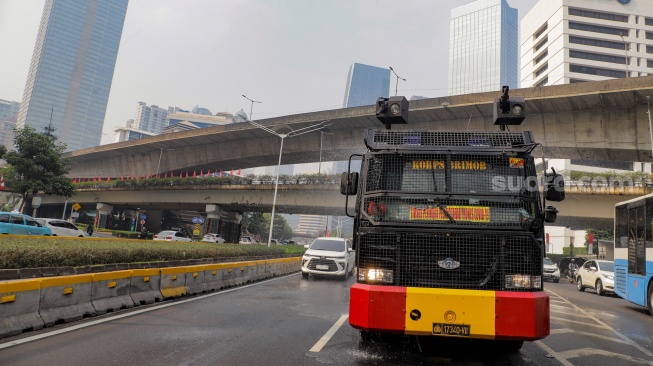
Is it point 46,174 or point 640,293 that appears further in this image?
point 46,174

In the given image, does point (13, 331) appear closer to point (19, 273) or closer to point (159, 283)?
point (19, 273)

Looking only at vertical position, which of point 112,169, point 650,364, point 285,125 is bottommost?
Answer: point 650,364

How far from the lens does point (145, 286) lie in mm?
8773

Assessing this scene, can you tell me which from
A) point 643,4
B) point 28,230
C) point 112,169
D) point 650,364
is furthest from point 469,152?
point 643,4

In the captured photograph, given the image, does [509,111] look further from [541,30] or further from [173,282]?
[541,30]

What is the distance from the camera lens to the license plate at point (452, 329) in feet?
15.4

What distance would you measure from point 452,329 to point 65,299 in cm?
598

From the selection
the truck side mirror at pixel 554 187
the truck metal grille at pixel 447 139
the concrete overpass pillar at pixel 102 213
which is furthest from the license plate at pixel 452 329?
the concrete overpass pillar at pixel 102 213

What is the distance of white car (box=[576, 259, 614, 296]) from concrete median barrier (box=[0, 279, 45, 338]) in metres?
19.6

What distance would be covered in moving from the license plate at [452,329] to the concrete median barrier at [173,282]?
684 centimetres

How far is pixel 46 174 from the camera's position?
116 ft

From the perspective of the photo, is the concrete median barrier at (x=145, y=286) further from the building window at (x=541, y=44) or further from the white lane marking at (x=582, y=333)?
the building window at (x=541, y=44)

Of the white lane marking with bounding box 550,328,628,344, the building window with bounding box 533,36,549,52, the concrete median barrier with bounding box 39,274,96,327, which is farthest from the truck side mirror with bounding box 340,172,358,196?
the building window with bounding box 533,36,549,52

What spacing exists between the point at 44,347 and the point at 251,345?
2.53 meters
